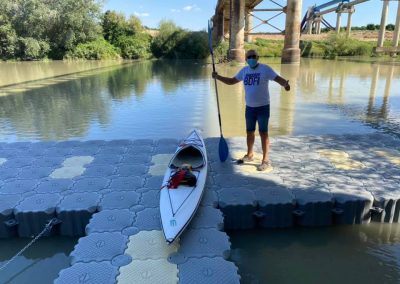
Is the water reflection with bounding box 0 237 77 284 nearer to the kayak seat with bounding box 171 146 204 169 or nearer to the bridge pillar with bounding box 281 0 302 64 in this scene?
the kayak seat with bounding box 171 146 204 169

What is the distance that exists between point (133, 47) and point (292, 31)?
2074 cm

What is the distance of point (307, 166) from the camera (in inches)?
209

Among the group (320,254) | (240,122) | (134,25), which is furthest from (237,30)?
(320,254)

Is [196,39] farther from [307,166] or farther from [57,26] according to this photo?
[307,166]

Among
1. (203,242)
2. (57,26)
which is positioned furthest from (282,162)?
(57,26)

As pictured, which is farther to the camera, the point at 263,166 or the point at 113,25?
the point at 113,25

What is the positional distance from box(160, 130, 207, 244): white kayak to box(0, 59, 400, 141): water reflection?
9.66 ft

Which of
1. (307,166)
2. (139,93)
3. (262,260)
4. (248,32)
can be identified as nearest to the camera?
(262,260)

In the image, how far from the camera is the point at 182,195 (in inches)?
156

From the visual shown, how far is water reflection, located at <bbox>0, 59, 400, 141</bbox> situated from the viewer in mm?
8391

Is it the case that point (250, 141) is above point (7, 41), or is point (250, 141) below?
below

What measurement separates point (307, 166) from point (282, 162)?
38 cm

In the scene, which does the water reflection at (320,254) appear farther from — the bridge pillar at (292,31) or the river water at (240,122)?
the bridge pillar at (292,31)

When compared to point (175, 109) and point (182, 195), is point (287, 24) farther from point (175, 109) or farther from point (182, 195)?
point (182, 195)
